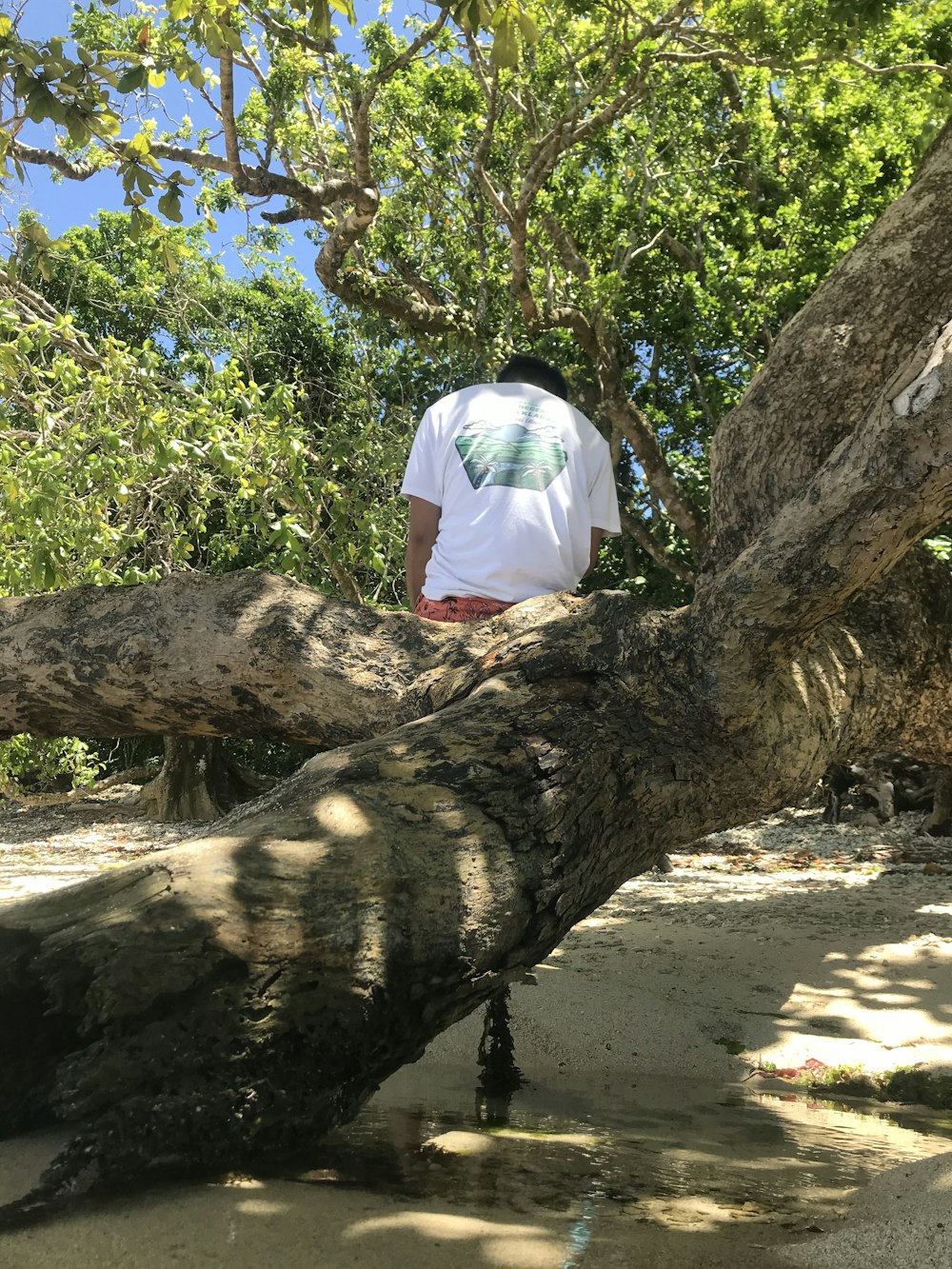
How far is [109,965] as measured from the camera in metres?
1.66

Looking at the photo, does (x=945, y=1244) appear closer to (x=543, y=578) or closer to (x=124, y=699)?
(x=543, y=578)

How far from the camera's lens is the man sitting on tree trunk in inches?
149

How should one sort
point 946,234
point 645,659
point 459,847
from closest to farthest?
point 459,847
point 645,659
point 946,234

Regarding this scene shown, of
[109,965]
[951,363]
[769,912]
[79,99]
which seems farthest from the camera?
[769,912]

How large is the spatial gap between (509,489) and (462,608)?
455 millimetres

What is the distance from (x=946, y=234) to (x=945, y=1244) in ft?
9.83

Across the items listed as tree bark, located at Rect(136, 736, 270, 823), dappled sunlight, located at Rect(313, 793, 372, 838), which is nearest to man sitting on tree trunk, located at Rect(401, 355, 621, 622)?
dappled sunlight, located at Rect(313, 793, 372, 838)

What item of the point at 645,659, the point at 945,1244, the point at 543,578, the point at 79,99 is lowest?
the point at 945,1244

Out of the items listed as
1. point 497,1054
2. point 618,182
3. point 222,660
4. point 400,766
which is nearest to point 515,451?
point 222,660

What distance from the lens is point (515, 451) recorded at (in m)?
3.92

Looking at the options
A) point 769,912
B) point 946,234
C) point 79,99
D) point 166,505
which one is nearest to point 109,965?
point 79,99

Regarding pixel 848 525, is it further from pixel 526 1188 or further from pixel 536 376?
pixel 536 376

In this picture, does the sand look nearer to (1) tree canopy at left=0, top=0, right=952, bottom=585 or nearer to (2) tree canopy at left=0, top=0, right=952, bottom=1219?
(2) tree canopy at left=0, top=0, right=952, bottom=1219

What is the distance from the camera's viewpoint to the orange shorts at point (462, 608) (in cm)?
389
